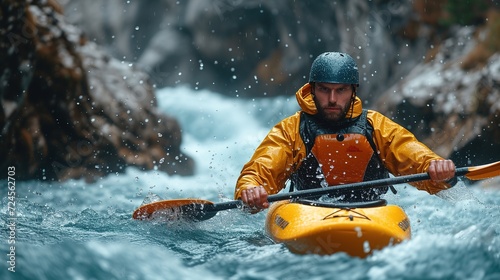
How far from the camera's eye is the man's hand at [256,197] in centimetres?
412

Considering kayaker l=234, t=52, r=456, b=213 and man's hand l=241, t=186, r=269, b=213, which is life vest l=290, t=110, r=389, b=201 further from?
man's hand l=241, t=186, r=269, b=213

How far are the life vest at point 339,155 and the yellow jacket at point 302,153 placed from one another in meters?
0.05

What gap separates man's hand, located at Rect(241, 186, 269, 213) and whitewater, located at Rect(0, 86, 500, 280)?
30 centimetres

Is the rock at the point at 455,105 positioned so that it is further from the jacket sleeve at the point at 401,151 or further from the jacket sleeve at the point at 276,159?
the jacket sleeve at the point at 276,159

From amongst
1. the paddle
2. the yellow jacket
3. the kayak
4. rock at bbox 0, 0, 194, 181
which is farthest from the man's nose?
rock at bbox 0, 0, 194, 181

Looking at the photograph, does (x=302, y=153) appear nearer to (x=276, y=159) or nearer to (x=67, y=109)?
(x=276, y=159)

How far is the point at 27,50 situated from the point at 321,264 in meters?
5.27

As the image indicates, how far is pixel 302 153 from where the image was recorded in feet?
15.5

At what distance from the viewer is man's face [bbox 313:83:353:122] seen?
15.0ft

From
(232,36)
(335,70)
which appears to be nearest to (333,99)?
(335,70)

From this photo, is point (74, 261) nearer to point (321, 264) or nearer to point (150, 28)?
point (321, 264)

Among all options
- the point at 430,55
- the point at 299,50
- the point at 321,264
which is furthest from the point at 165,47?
the point at 321,264

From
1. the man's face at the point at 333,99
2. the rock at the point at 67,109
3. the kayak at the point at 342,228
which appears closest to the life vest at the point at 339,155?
the man's face at the point at 333,99

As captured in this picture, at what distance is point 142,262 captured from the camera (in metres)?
4.22
